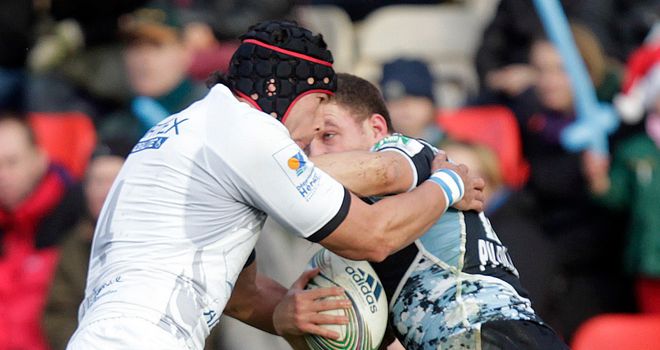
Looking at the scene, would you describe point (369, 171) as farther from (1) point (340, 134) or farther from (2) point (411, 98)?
(2) point (411, 98)

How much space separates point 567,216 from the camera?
331 inches

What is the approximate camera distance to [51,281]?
7.84 metres

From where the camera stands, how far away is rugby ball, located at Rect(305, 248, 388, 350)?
479 cm

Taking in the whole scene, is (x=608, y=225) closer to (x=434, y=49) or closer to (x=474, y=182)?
(x=434, y=49)

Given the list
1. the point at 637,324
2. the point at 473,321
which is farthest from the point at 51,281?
the point at 473,321

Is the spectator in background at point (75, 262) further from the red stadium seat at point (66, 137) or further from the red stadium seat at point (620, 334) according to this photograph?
the red stadium seat at point (620, 334)

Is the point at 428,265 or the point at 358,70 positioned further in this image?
the point at 358,70

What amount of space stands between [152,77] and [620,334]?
10.8 feet

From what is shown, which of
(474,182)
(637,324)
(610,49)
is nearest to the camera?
(474,182)

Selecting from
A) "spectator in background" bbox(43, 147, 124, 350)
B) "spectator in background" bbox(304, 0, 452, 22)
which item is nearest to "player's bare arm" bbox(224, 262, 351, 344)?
"spectator in background" bbox(43, 147, 124, 350)

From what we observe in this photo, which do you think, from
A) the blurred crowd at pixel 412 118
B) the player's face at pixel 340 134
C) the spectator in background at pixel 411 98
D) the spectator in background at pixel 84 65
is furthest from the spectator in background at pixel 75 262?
the player's face at pixel 340 134

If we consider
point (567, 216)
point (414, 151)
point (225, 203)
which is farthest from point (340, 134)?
point (567, 216)

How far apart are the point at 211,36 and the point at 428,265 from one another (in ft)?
17.1

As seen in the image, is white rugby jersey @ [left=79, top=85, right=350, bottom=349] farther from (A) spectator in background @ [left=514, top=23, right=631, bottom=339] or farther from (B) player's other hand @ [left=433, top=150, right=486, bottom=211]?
(A) spectator in background @ [left=514, top=23, right=631, bottom=339]
